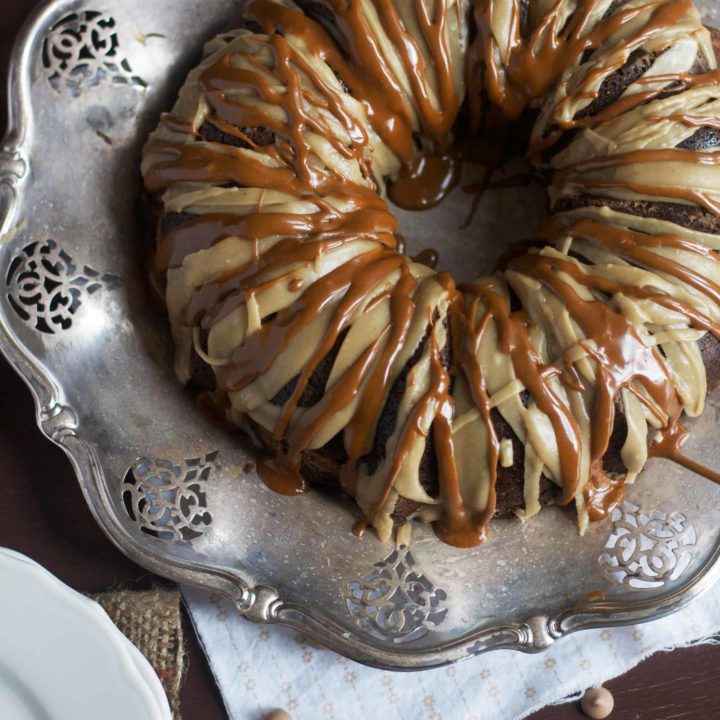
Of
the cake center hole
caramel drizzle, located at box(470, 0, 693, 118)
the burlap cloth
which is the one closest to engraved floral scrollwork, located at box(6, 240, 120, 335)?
the burlap cloth

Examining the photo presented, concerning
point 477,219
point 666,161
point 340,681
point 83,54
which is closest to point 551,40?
point 666,161

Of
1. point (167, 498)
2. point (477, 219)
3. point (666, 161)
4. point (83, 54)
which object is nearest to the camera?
point (666, 161)

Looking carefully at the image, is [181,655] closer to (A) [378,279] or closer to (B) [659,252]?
(A) [378,279]

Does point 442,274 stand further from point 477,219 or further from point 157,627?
point 157,627

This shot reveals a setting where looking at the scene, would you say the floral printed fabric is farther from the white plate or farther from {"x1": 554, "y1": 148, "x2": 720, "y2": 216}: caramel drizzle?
{"x1": 554, "y1": 148, "x2": 720, "y2": 216}: caramel drizzle

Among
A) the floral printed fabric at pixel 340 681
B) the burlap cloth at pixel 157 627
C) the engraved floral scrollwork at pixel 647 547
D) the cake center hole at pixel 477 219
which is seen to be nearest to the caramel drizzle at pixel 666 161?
the cake center hole at pixel 477 219

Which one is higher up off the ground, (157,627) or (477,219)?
(477,219)

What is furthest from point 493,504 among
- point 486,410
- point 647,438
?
point 647,438

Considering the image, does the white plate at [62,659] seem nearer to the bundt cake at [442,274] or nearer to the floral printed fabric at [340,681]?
the floral printed fabric at [340,681]
